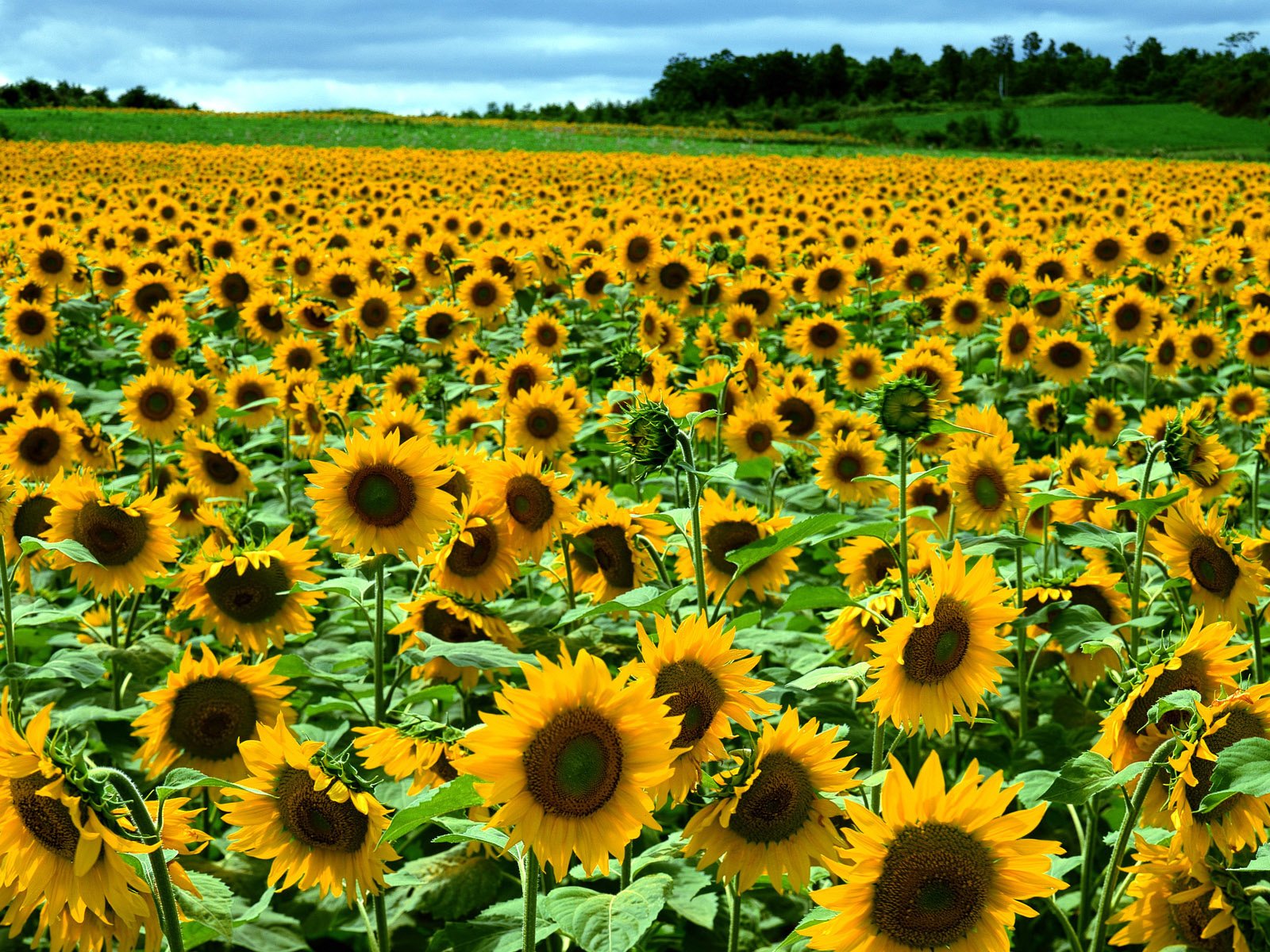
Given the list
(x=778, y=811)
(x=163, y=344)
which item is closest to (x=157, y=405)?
(x=163, y=344)

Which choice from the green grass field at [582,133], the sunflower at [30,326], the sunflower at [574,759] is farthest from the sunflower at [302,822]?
the green grass field at [582,133]

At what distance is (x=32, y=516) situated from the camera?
361cm

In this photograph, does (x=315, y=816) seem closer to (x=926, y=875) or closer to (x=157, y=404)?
(x=926, y=875)

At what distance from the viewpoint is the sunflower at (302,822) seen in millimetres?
1996

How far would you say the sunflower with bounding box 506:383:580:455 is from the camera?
4.72 m

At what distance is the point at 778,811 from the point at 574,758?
48cm

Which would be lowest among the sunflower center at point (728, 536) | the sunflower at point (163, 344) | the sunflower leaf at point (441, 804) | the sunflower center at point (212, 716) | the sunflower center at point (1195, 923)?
the sunflower center at point (1195, 923)

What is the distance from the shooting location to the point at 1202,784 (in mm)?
1883

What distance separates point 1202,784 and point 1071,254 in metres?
8.18

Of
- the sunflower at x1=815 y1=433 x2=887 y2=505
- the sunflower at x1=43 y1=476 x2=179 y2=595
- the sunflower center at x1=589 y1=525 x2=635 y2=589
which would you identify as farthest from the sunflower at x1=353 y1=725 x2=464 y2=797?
the sunflower at x1=815 y1=433 x2=887 y2=505

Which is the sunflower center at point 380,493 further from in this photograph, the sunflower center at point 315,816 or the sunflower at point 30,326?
the sunflower at point 30,326

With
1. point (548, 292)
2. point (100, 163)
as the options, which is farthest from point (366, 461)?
point (100, 163)

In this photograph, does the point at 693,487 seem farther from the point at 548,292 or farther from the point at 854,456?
the point at 548,292

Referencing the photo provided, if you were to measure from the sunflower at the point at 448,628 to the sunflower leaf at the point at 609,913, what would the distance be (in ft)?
3.68
